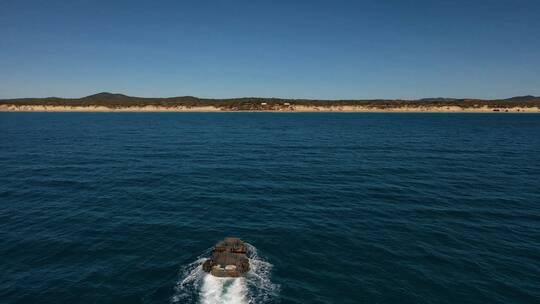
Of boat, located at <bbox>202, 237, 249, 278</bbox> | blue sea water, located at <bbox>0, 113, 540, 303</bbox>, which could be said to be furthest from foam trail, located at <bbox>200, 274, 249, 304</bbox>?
boat, located at <bbox>202, 237, 249, 278</bbox>

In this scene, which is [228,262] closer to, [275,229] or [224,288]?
[224,288]

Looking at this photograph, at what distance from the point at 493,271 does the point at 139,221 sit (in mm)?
35965

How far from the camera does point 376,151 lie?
7612 centimetres

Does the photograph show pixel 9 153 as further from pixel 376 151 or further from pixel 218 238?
pixel 376 151

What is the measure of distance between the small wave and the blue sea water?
112 millimetres

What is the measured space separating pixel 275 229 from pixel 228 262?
929 centimetres

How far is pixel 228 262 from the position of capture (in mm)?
22984

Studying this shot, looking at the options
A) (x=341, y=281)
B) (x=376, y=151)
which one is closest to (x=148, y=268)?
(x=341, y=281)

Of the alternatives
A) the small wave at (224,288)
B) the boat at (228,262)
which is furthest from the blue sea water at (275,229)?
the boat at (228,262)

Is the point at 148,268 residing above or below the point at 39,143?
below

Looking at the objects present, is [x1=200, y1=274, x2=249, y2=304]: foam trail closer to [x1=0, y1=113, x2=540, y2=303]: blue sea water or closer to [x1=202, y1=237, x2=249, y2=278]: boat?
[x1=0, y1=113, x2=540, y2=303]: blue sea water

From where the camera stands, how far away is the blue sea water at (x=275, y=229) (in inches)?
848

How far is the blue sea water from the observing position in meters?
21.5

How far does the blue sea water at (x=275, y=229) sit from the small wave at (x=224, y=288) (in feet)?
0.37
